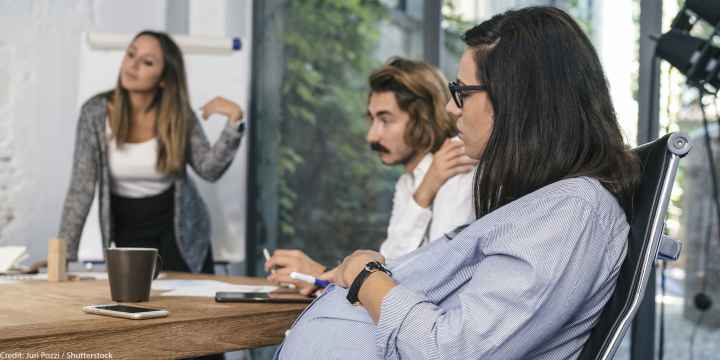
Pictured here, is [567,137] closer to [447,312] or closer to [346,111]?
[447,312]

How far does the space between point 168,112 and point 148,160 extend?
0.21 m

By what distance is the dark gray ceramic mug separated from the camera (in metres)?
1.38

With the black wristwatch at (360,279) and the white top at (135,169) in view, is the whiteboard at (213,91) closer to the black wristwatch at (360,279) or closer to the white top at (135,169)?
the white top at (135,169)

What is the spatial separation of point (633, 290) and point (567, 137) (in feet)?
0.82

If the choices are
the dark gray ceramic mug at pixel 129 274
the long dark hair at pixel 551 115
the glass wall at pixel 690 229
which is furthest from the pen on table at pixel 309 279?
the glass wall at pixel 690 229

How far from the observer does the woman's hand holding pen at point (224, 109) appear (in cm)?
308

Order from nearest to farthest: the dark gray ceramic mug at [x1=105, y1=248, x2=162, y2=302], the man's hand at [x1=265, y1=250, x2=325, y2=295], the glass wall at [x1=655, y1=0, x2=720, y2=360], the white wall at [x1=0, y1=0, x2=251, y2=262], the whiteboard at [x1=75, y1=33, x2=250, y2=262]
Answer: the dark gray ceramic mug at [x1=105, y1=248, x2=162, y2=302], the man's hand at [x1=265, y1=250, x2=325, y2=295], the glass wall at [x1=655, y1=0, x2=720, y2=360], the whiteboard at [x1=75, y1=33, x2=250, y2=262], the white wall at [x1=0, y1=0, x2=251, y2=262]

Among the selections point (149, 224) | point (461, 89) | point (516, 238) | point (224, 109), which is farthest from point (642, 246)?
point (224, 109)

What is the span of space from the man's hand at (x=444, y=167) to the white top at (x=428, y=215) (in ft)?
0.06

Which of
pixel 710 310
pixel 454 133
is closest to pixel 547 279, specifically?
pixel 454 133

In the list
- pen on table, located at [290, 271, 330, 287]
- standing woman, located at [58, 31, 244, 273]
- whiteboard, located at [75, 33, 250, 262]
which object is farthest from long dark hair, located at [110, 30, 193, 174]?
pen on table, located at [290, 271, 330, 287]

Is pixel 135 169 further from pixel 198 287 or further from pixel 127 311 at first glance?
pixel 127 311

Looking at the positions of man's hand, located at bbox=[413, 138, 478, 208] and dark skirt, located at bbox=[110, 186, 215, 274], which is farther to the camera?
dark skirt, located at bbox=[110, 186, 215, 274]

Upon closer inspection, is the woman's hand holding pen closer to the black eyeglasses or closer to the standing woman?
the standing woman
